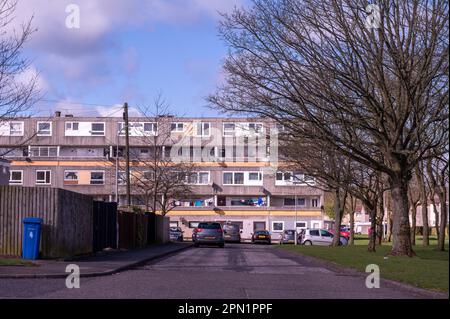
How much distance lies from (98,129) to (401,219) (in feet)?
182

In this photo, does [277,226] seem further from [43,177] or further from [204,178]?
[43,177]

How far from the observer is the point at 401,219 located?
1080 inches

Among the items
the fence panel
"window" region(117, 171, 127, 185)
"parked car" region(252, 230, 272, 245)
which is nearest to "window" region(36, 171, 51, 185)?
"window" region(117, 171, 127, 185)

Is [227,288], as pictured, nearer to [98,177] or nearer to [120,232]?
[120,232]

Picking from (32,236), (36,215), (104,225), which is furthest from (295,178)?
(32,236)

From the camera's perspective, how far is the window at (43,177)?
247ft

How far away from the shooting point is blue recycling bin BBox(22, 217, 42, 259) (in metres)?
21.2

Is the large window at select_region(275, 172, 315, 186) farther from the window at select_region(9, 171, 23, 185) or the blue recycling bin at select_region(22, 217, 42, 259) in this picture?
the window at select_region(9, 171, 23, 185)

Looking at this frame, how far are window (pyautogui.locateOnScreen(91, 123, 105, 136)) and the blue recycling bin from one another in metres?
57.1

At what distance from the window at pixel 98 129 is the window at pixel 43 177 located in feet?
23.0

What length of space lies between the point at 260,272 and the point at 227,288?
236 inches

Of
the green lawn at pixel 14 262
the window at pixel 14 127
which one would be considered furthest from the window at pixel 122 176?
the green lawn at pixel 14 262

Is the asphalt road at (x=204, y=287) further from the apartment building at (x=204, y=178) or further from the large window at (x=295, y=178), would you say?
the apartment building at (x=204, y=178)
